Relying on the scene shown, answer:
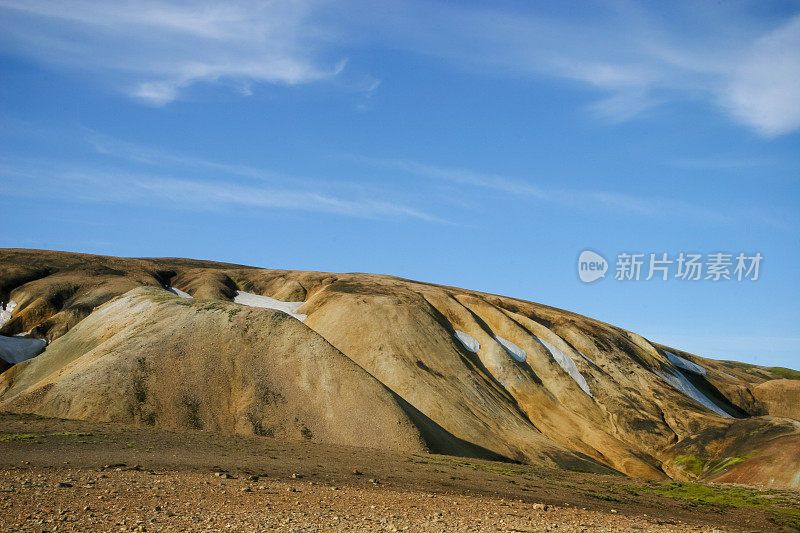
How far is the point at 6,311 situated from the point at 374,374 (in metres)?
44.7

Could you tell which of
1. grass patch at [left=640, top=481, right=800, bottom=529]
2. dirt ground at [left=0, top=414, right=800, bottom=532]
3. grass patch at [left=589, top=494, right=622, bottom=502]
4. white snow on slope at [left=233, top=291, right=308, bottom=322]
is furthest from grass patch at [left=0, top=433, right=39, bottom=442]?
white snow on slope at [left=233, top=291, right=308, bottom=322]

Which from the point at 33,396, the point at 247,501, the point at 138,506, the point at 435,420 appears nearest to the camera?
the point at 138,506

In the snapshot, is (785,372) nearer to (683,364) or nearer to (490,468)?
(683,364)

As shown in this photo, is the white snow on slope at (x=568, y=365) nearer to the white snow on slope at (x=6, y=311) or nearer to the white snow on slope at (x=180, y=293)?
the white snow on slope at (x=180, y=293)

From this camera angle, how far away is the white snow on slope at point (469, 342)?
6319 centimetres

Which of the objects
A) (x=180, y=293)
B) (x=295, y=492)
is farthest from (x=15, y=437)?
(x=180, y=293)

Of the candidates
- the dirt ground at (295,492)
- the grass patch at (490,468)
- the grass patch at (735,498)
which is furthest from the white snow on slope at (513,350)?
the grass patch at (490,468)

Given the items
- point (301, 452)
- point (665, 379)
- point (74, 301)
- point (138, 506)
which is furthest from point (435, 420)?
point (74, 301)

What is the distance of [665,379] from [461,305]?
86.5 ft

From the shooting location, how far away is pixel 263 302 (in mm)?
78250

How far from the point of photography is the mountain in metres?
38.7

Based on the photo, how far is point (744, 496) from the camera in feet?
113

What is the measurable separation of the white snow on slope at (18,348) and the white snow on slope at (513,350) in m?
46.9

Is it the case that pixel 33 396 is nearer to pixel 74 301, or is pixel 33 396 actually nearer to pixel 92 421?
pixel 92 421
